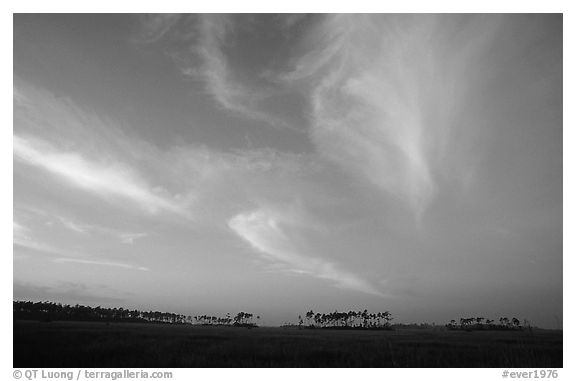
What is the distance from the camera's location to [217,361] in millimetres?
24047
